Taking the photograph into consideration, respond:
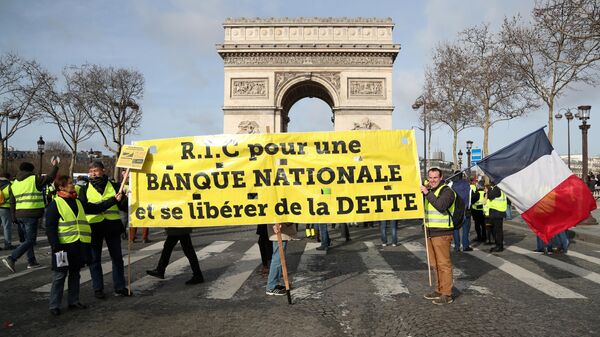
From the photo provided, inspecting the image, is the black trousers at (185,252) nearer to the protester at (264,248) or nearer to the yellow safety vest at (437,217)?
the protester at (264,248)

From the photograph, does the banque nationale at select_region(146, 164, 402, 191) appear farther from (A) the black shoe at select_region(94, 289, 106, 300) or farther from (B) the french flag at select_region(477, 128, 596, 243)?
(A) the black shoe at select_region(94, 289, 106, 300)

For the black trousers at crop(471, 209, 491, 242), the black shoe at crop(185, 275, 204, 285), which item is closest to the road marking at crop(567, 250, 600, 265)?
the black trousers at crop(471, 209, 491, 242)

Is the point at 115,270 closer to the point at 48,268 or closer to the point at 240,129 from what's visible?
the point at 48,268

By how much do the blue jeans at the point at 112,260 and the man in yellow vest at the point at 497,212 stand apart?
7464 mm

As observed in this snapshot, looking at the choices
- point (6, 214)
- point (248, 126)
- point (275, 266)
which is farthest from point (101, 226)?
point (248, 126)

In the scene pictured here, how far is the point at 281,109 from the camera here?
3259 centimetres

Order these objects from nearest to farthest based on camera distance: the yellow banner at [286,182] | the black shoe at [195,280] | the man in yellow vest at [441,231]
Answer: the man in yellow vest at [441,231]
the yellow banner at [286,182]
the black shoe at [195,280]

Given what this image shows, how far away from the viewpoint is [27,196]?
27.1ft

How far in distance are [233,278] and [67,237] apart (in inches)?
99.5

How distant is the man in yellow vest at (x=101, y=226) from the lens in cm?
558

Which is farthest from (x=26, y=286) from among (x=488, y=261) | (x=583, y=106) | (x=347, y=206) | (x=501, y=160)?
(x=583, y=106)

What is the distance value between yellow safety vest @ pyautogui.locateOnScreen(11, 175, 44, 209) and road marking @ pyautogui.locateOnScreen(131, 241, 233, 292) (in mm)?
2927

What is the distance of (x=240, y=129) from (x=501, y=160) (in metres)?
26.9

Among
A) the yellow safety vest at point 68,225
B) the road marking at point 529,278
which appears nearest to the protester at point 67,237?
the yellow safety vest at point 68,225
